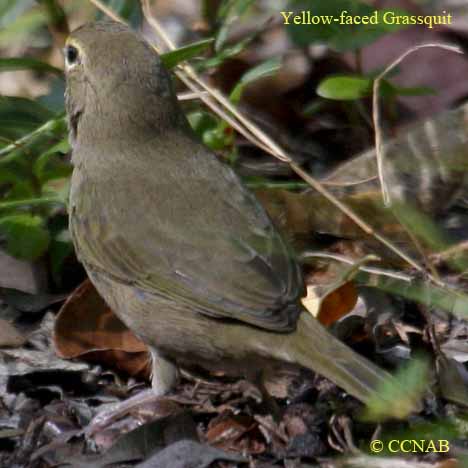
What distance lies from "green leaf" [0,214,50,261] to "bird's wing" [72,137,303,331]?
0.50 meters

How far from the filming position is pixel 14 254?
590 cm

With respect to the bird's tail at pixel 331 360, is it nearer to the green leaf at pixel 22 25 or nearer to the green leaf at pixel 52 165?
the green leaf at pixel 52 165

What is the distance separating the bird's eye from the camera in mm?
5539

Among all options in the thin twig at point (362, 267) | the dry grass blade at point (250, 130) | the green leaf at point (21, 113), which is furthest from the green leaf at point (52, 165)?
the thin twig at point (362, 267)

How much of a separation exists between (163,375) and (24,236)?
1.04 meters

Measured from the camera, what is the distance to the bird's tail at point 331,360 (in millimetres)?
4570

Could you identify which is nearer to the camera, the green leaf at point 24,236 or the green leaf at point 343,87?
the green leaf at point 24,236

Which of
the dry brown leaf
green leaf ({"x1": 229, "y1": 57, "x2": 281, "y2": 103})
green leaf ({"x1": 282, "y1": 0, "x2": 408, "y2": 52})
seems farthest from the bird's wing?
green leaf ({"x1": 282, "y1": 0, "x2": 408, "y2": 52})

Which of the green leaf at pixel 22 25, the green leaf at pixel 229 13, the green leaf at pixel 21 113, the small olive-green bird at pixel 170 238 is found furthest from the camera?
the green leaf at pixel 22 25

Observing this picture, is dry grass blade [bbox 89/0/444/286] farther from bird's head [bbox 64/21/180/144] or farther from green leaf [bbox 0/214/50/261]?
green leaf [bbox 0/214/50/261]

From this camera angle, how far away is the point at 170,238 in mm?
5094

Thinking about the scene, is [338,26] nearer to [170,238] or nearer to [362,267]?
[362,267]

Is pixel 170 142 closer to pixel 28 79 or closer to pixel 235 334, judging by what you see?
pixel 235 334

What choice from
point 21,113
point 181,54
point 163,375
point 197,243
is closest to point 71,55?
point 181,54
